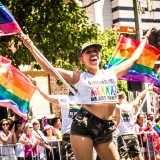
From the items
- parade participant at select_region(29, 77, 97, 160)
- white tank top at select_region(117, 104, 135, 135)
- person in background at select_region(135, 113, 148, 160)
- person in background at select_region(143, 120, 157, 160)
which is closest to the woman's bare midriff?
parade participant at select_region(29, 77, 97, 160)

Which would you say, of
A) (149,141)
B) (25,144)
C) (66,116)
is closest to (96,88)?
(66,116)

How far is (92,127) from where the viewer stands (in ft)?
19.8

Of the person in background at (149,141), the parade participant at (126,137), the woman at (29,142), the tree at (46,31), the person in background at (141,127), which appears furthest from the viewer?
the tree at (46,31)

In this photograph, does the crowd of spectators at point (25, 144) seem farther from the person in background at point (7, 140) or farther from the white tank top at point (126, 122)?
the white tank top at point (126, 122)

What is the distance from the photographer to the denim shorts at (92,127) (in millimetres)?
6012

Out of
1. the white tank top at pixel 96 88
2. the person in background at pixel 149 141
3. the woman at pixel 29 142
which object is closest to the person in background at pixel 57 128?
the woman at pixel 29 142

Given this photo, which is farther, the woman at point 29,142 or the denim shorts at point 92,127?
the woman at point 29,142

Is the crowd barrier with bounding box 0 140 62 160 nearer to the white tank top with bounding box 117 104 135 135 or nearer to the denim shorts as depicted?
the white tank top with bounding box 117 104 135 135

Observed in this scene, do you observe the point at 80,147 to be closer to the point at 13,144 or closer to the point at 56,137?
the point at 13,144

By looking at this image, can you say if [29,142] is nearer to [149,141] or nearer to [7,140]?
[7,140]

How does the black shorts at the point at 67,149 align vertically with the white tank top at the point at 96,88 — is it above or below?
below

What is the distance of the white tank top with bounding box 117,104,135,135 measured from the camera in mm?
10367

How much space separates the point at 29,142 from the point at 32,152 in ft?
0.76

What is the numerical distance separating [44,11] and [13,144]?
17.5 ft
